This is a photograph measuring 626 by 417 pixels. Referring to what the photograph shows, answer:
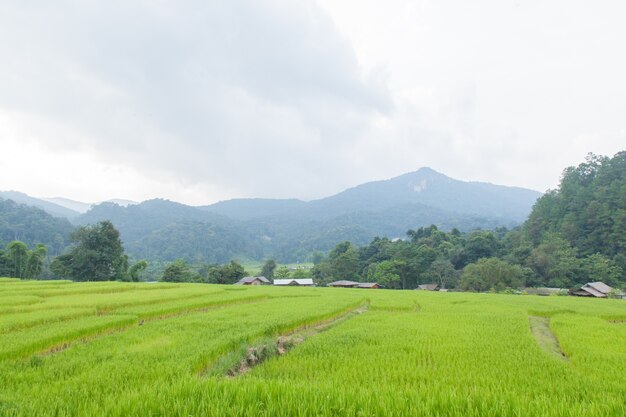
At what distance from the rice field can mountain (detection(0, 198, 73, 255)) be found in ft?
366

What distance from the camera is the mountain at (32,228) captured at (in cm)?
10279

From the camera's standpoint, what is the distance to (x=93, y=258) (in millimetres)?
51156

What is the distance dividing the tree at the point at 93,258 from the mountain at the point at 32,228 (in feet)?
206

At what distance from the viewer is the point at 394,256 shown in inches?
2702

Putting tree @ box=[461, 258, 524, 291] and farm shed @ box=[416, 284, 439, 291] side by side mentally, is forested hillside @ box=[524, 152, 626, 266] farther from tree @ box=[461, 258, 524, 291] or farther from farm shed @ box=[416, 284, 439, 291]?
farm shed @ box=[416, 284, 439, 291]

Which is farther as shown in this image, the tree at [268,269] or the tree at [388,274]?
the tree at [268,269]

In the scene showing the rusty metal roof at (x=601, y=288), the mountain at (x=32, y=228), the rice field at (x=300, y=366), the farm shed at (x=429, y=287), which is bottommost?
the farm shed at (x=429, y=287)

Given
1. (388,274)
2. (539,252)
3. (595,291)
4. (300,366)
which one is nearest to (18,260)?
(388,274)

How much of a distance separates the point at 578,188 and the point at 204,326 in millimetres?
77852

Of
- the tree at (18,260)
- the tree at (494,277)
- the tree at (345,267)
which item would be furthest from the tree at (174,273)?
the tree at (494,277)

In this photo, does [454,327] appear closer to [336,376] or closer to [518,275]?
[336,376]

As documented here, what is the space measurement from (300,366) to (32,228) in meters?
131

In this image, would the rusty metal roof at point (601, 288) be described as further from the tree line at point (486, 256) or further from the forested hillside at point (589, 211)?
the forested hillside at point (589, 211)

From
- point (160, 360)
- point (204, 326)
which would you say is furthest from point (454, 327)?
point (160, 360)
